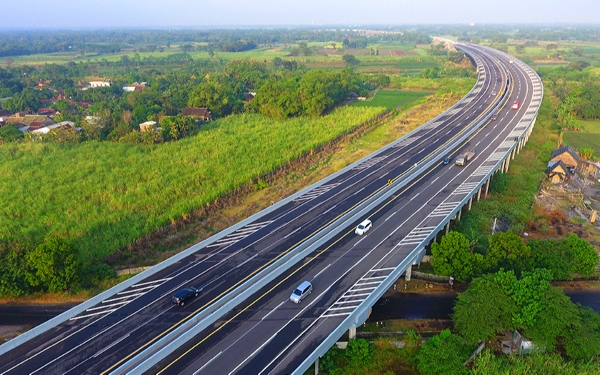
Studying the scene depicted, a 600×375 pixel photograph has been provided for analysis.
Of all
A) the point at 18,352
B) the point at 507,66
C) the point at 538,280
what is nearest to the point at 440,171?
the point at 538,280

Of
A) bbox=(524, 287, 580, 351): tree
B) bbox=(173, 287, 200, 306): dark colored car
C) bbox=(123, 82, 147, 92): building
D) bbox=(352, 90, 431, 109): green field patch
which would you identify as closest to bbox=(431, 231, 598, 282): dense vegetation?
bbox=(524, 287, 580, 351): tree

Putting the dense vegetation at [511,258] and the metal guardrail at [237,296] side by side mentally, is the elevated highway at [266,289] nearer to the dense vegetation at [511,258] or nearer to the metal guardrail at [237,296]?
the metal guardrail at [237,296]

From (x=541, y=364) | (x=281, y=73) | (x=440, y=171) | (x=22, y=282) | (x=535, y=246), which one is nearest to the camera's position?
(x=541, y=364)

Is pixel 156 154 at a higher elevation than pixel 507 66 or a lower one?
lower

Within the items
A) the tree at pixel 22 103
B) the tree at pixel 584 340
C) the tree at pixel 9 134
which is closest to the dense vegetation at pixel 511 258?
the tree at pixel 584 340

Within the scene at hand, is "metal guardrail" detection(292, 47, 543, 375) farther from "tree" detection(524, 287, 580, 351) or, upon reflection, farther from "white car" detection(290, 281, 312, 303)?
"tree" detection(524, 287, 580, 351)

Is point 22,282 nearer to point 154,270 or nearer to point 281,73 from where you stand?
point 154,270
